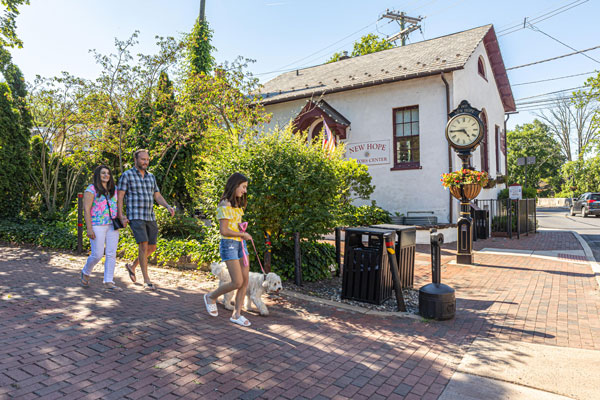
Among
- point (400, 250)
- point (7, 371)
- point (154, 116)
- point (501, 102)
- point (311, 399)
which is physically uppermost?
point (501, 102)

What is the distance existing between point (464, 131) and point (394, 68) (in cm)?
631

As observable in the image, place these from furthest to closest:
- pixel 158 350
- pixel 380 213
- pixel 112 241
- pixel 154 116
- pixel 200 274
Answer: pixel 380 213
pixel 154 116
pixel 200 274
pixel 112 241
pixel 158 350

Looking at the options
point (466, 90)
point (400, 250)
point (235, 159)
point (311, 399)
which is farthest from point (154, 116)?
point (466, 90)

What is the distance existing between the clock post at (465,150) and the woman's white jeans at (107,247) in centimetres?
731

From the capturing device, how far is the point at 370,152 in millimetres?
14773

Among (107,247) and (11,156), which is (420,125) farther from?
(11,156)

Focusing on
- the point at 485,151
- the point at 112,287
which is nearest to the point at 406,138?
the point at 485,151

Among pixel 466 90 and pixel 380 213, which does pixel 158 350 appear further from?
pixel 466 90

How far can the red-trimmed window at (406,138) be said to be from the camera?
14000mm

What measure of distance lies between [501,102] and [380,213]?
43.5ft

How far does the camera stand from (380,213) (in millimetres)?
12648

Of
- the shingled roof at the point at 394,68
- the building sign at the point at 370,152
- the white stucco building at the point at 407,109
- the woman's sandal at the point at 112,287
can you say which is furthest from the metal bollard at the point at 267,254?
the shingled roof at the point at 394,68

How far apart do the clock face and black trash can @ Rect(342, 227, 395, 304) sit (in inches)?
209

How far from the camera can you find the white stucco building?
43.6ft
